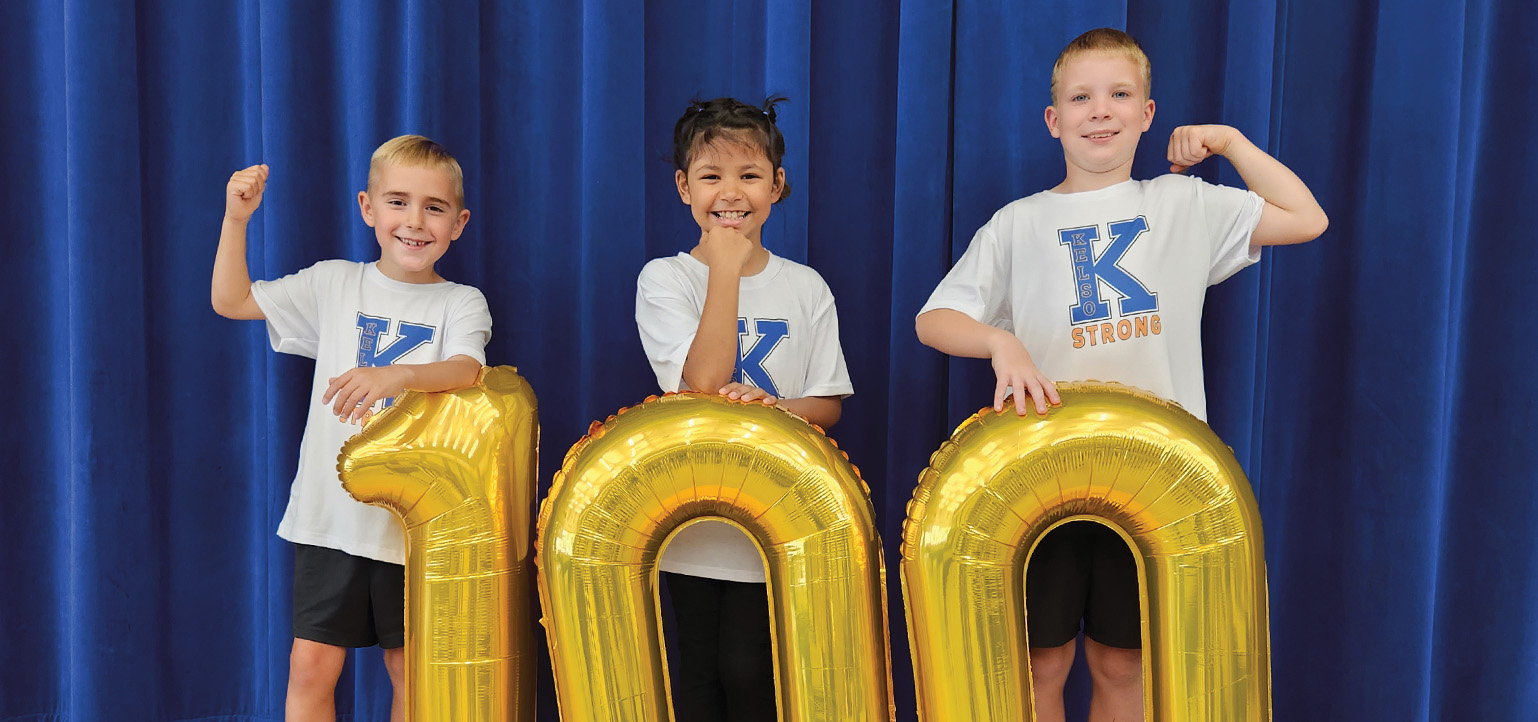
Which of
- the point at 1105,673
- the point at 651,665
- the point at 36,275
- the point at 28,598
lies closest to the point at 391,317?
the point at 651,665

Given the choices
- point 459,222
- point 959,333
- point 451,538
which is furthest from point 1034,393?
point 459,222

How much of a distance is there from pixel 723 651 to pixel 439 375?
1.79 feet

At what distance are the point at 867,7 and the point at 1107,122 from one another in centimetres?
58

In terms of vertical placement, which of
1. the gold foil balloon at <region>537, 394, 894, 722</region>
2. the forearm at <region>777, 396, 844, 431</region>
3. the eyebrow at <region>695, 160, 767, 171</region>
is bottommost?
the gold foil balloon at <region>537, 394, 894, 722</region>

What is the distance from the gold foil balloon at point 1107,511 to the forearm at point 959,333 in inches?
4.6

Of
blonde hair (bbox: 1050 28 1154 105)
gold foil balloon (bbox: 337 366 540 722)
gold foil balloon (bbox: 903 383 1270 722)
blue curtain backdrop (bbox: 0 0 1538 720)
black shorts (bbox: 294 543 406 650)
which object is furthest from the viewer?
blue curtain backdrop (bbox: 0 0 1538 720)

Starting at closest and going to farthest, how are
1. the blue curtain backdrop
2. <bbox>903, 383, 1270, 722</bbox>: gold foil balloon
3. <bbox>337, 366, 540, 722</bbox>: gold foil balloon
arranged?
<bbox>903, 383, 1270, 722</bbox>: gold foil balloon → <bbox>337, 366, 540, 722</bbox>: gold foil balloon → the blue curtain backdrop

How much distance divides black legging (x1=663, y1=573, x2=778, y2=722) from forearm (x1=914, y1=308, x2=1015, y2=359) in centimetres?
42

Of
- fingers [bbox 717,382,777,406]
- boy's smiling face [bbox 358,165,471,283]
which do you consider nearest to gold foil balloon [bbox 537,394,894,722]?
fingers [bbox 717,382,777,406]

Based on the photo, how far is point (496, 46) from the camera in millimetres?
1540

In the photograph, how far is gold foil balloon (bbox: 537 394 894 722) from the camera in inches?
40.1

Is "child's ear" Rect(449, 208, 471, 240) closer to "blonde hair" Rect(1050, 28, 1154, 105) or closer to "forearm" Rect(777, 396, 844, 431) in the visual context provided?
"forearm" Rect(777, 396, 844, 431)

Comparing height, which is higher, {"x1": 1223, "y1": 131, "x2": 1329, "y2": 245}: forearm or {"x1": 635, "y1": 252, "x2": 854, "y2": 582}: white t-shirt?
{"x1": 1223, "y1": 131, "x2": 1329, "y2": 245}: forearm

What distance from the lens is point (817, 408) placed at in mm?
1272
